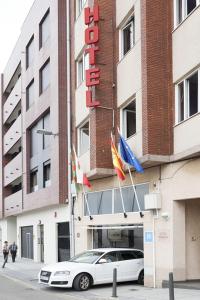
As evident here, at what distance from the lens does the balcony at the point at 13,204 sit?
4148 centimetres

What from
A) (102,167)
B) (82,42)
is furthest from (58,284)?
(82,42)

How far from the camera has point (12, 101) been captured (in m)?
47.2

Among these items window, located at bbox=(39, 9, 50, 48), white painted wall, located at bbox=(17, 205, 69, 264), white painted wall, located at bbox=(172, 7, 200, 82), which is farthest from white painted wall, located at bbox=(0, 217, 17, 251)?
white painted wall, located at bbox=(172, 7, 200, 82)

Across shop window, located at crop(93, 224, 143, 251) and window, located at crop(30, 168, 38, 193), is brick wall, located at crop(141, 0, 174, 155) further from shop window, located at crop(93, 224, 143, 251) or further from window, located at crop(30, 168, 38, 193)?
window, located at crop(30, 168, 38, 193)

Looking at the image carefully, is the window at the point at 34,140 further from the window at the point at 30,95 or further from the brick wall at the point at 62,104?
the brick wall at the point at 62,104

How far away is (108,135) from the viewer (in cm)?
2155

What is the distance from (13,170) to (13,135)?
3.03m

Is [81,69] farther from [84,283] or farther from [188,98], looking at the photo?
[84,283]

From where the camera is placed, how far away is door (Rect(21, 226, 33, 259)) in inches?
1587

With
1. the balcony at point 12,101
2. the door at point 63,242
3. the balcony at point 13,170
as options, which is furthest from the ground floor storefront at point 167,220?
the balcony at point 12,101

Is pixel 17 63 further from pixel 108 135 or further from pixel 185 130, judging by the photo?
pixel 185 130

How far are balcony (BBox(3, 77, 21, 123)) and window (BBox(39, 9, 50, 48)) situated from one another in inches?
313

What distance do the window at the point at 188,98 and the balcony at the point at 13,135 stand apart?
25706 mm

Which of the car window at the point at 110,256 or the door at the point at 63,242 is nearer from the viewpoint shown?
the car window at the point at 110,256
